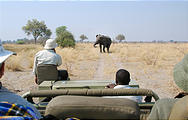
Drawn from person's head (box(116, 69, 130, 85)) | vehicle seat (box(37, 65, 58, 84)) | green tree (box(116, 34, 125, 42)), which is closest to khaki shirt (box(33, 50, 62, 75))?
vehicle seat (box(37, 65, 58, 84))

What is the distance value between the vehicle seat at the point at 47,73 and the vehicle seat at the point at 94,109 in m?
3.41

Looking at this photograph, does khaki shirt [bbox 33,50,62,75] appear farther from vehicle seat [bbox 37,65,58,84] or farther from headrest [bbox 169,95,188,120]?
headrest [bbox 169,95,188,120]

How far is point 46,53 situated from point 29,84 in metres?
4.39

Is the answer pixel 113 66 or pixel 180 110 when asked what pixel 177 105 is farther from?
pixel 113 66

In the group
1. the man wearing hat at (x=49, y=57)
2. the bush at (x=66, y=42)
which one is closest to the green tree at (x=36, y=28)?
the bush at (x=66, y=42)

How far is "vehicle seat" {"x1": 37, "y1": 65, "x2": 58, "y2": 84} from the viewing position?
212 inches

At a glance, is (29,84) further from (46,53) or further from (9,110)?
(9,110)

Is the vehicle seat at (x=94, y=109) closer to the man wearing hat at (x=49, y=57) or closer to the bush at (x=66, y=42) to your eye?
the man wearing hat at (x=49, y=57)

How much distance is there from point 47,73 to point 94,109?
3.55 meters

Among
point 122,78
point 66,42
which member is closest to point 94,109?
point 122,78

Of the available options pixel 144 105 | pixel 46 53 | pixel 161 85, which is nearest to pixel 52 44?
pixel 46 53

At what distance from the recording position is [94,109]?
199 centimetres

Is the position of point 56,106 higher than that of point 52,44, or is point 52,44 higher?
point 52,44

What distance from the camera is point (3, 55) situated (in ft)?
6.47
